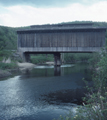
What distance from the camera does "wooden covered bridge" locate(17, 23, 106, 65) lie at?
35.9 meters

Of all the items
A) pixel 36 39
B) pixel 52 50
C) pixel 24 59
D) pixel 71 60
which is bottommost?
pixel 71 60

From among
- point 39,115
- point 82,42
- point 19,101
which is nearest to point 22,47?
point 82,42

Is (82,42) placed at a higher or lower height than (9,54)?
higher

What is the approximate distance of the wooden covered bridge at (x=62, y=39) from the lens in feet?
118

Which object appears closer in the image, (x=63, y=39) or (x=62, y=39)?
(x=63, y=39)

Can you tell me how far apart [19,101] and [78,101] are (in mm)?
4623

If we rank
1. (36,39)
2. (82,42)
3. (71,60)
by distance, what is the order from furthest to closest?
(71,60), (36,39), (82,42)

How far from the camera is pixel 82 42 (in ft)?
120

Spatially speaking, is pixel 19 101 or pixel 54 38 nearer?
pixel 19 101

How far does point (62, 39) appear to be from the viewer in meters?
37.5

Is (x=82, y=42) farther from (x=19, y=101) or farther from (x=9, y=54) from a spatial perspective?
(x=19, y=101)

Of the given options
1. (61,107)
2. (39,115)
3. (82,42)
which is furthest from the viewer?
(82,42)

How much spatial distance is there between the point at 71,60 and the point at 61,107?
58.9 meters

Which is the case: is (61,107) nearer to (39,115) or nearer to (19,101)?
(39,115)
